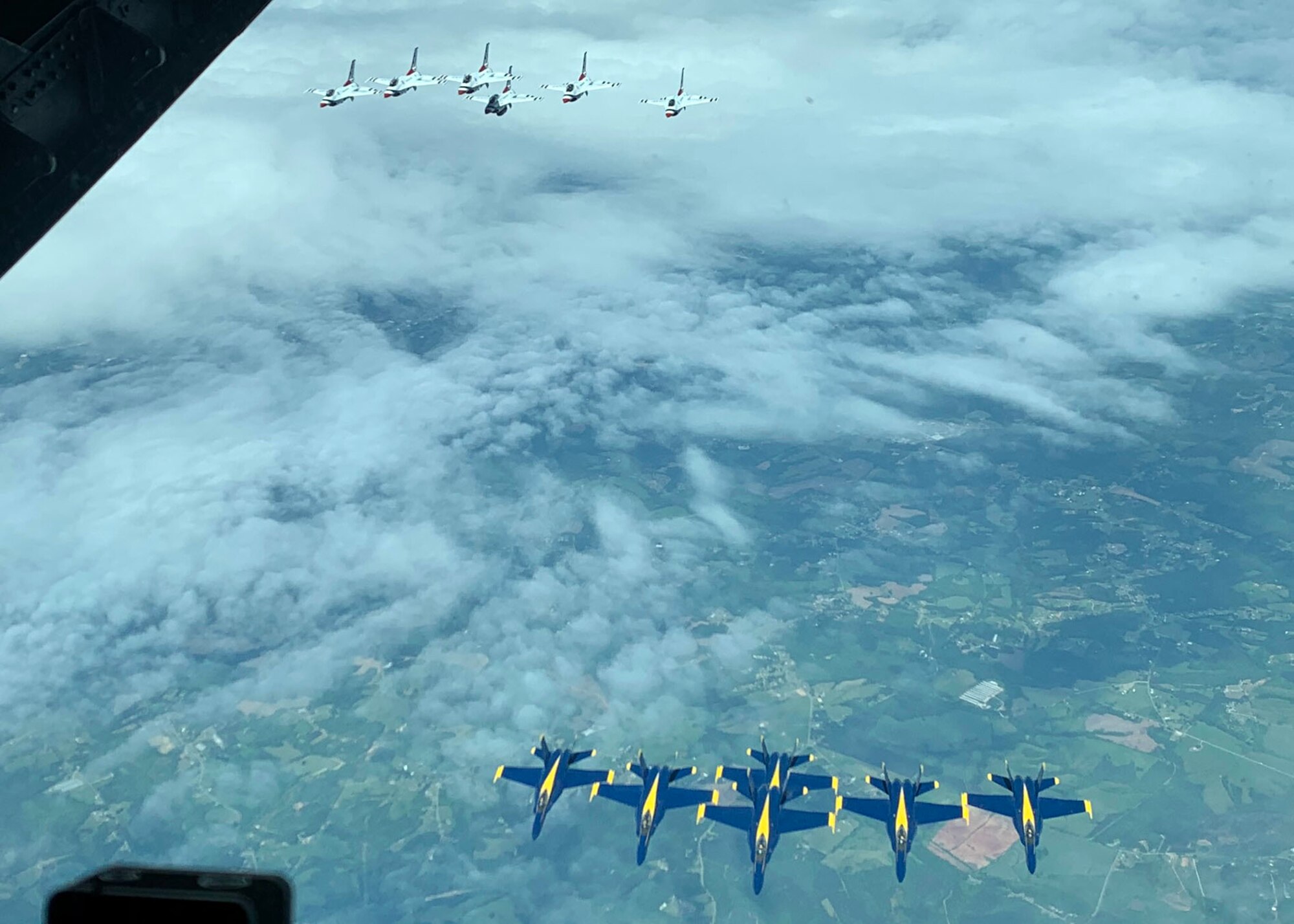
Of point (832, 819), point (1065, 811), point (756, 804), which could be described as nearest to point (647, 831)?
point (756, 804)

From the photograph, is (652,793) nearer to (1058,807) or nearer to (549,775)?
(549,775)

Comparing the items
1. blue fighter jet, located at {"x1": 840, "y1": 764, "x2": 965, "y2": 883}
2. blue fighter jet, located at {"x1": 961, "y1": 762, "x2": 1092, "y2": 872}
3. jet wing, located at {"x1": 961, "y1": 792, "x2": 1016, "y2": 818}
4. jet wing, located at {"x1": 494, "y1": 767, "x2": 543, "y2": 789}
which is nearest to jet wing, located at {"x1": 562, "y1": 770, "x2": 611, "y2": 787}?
jet wing, located at {"x1": 494, "y1": 767, "x2": 543, "y2": 789}

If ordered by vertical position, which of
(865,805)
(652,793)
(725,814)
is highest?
(652,793)

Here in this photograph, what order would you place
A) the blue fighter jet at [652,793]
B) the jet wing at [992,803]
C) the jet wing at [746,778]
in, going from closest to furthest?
the jet wing at [746,778] → the blue fighter jet at [652,793] → the jet wing at [992,803]

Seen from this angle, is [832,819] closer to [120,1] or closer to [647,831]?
[647,831]

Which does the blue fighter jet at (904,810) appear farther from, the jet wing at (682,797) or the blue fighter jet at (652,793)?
the blue fighter jet at (652,793)

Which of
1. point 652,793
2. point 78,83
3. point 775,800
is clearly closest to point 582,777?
point 652,793

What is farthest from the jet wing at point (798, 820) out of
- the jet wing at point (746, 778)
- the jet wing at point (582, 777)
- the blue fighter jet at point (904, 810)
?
the jet wing at point (582, 777)
